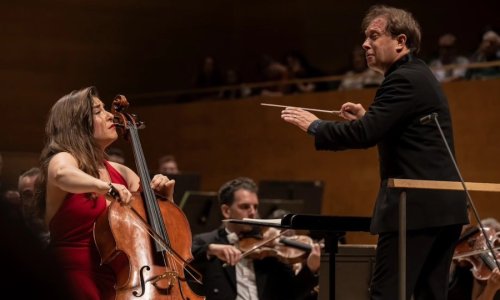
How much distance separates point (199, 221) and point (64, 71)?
538 centimetres

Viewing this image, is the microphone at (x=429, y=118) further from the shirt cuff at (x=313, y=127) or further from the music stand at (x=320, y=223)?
the music stand at (x=320, y=223)

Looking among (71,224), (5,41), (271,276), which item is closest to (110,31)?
(5,41)

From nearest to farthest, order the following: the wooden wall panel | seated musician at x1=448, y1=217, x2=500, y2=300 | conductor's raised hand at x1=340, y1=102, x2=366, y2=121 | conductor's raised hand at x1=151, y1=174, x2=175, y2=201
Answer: conductor's raised hand at x1=340, y1=102, x2=366, y2=121 < conductor's raised hand at x1=151, y1=174, x2=175, y2=201 < seated musician at x1=448, y1=217, x2=500, y2=300 < the wooden wall panel

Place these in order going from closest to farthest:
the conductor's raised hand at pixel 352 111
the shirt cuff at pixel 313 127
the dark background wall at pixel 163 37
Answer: the shirt cuff at pixel 313 127 → the conductor's raised hand at pixel 352 111 → the dark background wall at pixel 163 37

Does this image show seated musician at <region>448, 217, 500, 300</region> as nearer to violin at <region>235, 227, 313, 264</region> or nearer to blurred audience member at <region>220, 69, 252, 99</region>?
violin at <region>235, 227, 313, 264</region>

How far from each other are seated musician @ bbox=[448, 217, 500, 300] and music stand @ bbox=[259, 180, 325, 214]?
2592mm

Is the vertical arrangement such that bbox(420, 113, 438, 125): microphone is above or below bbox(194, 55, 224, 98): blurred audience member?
below

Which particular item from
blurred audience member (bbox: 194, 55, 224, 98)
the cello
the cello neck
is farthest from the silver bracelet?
blurred audience member (bbox: 194, 55, 224, 98)

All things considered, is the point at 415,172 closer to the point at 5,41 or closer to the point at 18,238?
the point at 18,238

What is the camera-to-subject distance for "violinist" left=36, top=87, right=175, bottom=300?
3.01m

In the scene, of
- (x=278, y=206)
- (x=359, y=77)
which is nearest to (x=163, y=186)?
(x=278, y=206)

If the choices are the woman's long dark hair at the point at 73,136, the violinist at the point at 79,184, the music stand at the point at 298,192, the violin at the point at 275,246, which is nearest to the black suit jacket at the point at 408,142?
the violinist at the point at 79,184

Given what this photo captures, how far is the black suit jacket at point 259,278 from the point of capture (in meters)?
4.47

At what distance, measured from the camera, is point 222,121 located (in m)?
10.2
